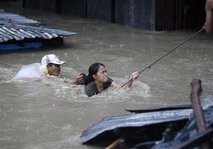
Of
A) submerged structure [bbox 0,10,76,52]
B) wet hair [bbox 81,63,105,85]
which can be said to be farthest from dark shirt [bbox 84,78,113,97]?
submerged structure [bbox 0,10,76,52]

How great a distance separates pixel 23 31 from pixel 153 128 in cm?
798

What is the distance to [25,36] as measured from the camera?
1188 centimetres

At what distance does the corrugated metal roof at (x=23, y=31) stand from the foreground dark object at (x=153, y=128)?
655 cm

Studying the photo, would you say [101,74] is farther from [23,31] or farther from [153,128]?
[23,31]

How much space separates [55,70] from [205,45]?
520cm

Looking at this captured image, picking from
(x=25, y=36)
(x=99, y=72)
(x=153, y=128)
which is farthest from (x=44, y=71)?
(x=153, y=128)

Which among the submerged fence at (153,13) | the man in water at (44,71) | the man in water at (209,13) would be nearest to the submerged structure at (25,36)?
the man in water at (44,71)

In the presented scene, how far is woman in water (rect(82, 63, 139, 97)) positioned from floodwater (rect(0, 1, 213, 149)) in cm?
11

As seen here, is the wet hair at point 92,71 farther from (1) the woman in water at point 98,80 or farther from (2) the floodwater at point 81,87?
(2) the floodwater at point 81,87

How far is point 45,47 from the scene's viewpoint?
12.7 meters

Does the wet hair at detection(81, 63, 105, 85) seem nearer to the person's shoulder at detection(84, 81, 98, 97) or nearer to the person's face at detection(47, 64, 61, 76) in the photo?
the person's shoulder at detection(84, 81, 98, 97)

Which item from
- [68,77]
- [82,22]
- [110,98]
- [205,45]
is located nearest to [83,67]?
[68,77]

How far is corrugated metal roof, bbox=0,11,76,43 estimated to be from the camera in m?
11.9

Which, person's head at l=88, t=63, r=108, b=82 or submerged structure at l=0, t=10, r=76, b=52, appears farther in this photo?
submerged structure at l=0, t=10, r=76, b=52
